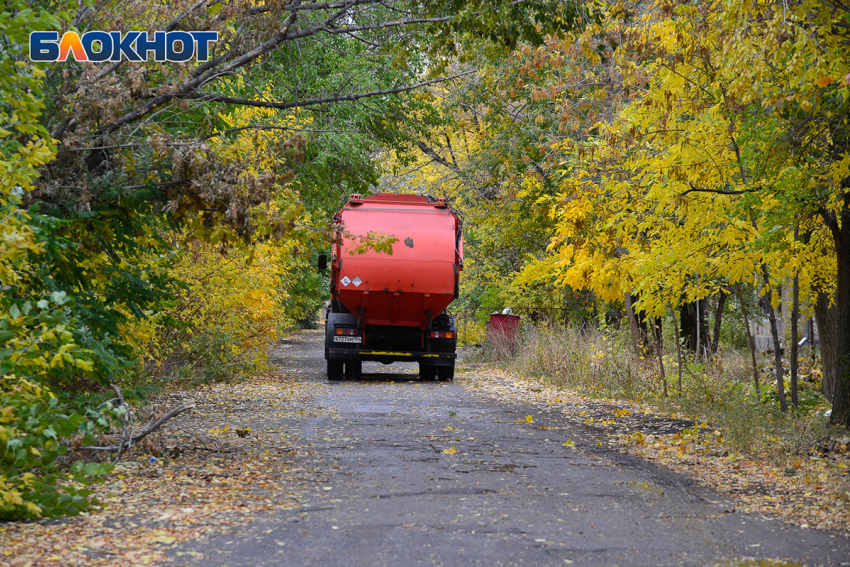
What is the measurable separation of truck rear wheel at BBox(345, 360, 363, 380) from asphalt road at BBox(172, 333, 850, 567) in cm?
897

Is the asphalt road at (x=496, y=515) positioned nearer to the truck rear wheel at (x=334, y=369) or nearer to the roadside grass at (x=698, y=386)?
the roadside grass at (x=698, y=386)

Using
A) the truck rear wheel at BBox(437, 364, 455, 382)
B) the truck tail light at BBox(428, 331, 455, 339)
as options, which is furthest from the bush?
the truck tail light at BBox(428, 331, 455, 339)

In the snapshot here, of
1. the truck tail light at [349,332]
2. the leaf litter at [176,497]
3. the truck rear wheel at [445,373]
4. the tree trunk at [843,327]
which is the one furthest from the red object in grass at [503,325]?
the tree trunk at [843,327]

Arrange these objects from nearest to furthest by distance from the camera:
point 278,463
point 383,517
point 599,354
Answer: point 383,517
point 278,463
point 599,354

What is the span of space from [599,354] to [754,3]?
9092 mm

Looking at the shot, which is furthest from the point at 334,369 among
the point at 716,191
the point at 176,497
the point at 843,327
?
the point at 176,497

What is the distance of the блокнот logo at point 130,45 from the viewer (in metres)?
7.52

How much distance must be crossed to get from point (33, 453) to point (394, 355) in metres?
13.1

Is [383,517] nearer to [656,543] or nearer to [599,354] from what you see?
[656,543]

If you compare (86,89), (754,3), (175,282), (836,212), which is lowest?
(175,282)

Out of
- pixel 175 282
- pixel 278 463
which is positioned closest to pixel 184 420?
pixel 175 282

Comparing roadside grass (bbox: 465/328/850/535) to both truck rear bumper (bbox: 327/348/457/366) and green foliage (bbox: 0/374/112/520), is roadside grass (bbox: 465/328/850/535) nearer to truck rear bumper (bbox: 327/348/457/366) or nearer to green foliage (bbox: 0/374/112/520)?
truck rear bumper (bbox: 327/348/457/366)

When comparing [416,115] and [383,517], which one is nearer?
[383,517]

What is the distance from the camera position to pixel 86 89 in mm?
7312
